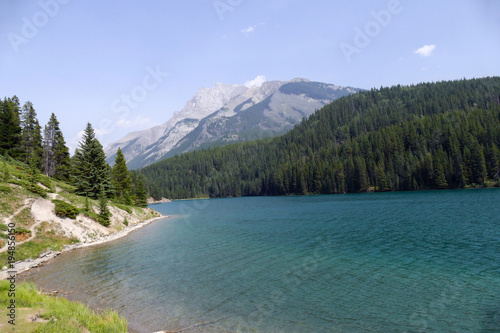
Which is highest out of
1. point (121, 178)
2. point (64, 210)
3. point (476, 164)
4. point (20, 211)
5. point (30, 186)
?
point (121, 178)

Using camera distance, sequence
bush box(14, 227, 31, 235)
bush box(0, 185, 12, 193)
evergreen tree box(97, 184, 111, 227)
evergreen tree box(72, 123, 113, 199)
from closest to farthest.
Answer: bush box(14, 227, 31, 235)
bush box(0, 185, 12, 193)
evergreen tree box(97, 184, 111, 227)
evergreen tree box(72, 123, 113, 199)

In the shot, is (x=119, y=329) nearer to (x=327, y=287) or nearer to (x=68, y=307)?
(x=68, y=307)

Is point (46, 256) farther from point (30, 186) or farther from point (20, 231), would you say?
point (30, 186)

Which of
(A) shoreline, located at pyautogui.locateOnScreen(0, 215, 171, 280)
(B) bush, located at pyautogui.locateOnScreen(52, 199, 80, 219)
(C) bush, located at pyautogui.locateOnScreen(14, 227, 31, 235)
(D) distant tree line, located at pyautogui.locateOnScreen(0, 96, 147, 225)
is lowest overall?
(A) shoreline, located at pyautogui.locateOnScreen(0, 215, 171, 280)

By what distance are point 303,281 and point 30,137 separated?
3279 inches

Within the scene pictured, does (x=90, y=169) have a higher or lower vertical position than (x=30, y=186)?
higher

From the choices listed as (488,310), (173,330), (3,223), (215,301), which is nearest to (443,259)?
(488,310)

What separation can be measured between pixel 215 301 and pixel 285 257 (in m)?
11.9

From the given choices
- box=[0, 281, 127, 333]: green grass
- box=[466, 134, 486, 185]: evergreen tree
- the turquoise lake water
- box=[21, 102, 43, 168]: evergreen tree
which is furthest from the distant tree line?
box=[466, 134, 486, 185]: evergreen tree

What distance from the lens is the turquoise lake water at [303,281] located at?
49.1 feet

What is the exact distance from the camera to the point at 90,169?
55969mm

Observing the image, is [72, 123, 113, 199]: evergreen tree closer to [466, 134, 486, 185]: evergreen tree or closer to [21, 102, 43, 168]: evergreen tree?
[21, 102, 43, 168]: evergreen tree

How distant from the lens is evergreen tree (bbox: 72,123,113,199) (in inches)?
2166

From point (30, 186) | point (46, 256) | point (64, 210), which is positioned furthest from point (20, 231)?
point (30, 186)
